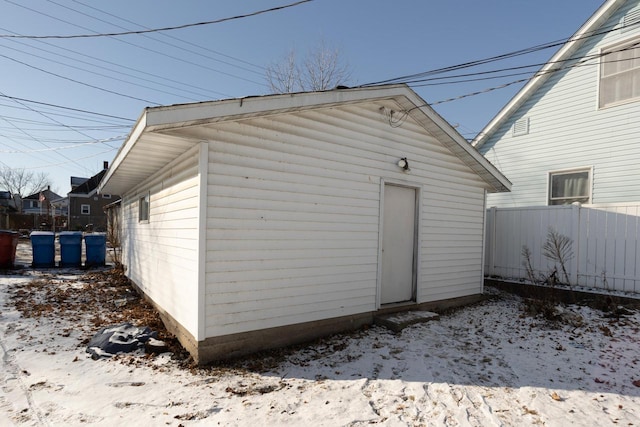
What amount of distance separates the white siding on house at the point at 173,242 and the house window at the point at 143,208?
14 cm

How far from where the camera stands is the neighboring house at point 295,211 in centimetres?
409

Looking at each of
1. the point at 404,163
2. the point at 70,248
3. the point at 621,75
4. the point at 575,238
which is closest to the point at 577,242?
the point at 575,238

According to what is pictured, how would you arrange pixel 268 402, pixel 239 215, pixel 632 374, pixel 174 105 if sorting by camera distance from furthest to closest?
pixel 239 215
pixel 632 374
pixel 174 105
pixel 268 402

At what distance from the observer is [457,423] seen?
2.96m

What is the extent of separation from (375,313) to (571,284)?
14.3 ft

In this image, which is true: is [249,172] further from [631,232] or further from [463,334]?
[631,232]

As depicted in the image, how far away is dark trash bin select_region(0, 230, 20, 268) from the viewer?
1010cm

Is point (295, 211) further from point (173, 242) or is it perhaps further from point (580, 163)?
point (580, 163)

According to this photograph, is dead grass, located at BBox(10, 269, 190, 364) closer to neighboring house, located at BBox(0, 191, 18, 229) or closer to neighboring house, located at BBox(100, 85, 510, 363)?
neighboring house, located at BBox(100, 85, 510, 363)

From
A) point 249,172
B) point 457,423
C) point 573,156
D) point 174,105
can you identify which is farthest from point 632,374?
point 573,156

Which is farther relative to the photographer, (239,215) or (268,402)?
(239,215)

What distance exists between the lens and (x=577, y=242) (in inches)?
273

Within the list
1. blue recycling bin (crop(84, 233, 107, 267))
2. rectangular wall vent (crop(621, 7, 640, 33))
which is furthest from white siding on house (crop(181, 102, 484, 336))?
blue recycling bin (crop(84, 233, 107, 267))

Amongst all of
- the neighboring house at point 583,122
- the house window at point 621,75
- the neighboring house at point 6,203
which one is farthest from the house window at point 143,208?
the neighboring house at point 6,203
